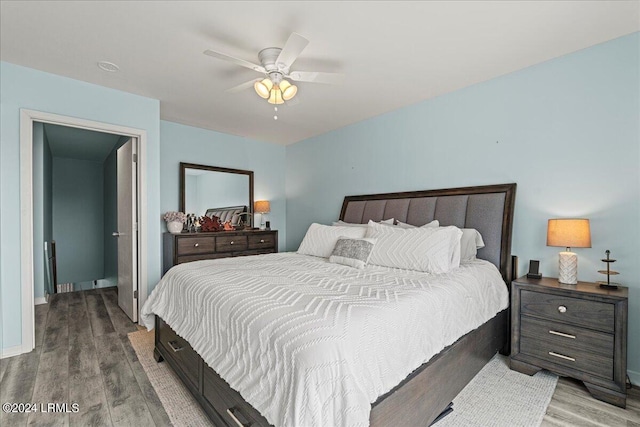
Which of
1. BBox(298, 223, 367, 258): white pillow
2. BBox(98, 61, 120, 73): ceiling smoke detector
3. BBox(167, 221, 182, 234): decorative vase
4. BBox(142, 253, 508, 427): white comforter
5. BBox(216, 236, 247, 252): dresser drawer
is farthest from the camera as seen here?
BBox(216, 236, 247, 252): dresser drawer

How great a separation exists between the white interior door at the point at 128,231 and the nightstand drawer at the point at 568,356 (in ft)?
12.6

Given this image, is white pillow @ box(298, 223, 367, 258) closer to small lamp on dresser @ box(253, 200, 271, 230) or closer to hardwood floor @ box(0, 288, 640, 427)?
hardwood floor @ box(0, 288, 640, 427)

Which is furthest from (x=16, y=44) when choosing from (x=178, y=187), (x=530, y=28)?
(x=530, y=28)

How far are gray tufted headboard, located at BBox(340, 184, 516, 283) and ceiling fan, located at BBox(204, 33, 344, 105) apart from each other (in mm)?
1669

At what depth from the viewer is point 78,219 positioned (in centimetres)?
626

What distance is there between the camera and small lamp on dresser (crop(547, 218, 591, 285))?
2.13m

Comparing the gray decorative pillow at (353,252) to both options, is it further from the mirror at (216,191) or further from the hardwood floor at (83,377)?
the mirror at (216,191)

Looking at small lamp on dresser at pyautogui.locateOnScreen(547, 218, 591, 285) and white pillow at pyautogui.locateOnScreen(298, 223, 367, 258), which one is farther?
white pillow at pyautogui.locateOnScreen(298, 223, 367, 258)

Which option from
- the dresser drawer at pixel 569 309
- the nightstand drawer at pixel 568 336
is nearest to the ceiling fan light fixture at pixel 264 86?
the dresser drawer at pixel 569 309

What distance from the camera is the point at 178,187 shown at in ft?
14.2

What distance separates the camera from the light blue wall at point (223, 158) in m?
4.25

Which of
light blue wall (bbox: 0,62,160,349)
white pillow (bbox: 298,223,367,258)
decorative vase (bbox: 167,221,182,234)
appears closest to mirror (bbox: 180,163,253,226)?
decorative vase (bbox: 167,221,182,234)

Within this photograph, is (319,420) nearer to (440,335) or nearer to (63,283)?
(440,335)

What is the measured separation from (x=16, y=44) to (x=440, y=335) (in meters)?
3.67
